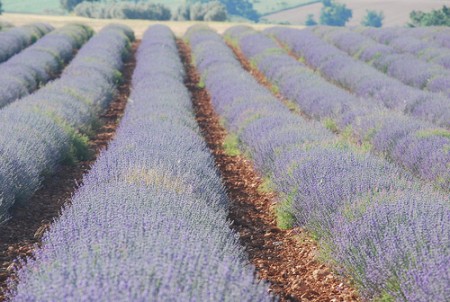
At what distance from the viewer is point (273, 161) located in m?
6.07

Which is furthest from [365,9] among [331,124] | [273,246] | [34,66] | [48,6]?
[273,246]

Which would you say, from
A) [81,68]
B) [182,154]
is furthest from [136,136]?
[81,68]

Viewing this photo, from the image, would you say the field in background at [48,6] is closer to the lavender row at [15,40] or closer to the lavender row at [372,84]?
the lavender row at [15,40]

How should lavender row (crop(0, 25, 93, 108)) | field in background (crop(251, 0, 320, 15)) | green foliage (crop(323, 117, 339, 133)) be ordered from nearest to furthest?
1. green foliage (crop(323, 117, 339, 133))
2. lavender row (crop(0, 25, 93, 108))
3. field in background (crop(251, 0, 320, 15))

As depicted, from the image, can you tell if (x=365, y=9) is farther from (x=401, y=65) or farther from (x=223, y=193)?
(x=223, y=193)

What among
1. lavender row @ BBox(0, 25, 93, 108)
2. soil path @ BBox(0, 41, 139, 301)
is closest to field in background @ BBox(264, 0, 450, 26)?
lavender row @ BBox(0, 25, 93, 108)

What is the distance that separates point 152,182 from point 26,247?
3.78 feet

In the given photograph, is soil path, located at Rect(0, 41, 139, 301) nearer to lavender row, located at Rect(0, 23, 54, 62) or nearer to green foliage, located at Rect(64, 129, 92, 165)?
green foliage, located at Rect(64, 129, 92, 165)

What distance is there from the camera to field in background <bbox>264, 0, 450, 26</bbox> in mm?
67938

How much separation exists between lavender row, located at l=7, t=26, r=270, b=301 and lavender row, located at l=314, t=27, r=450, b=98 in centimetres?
617

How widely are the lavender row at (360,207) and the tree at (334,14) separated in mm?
72827

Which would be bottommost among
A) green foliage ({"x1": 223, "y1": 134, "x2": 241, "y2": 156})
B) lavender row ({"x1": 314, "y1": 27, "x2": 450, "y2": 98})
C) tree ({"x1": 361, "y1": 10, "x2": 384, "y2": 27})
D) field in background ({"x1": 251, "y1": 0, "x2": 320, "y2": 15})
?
field in background ({"x1": 251, "y1": 0, "x2": 320, "y2": 15})

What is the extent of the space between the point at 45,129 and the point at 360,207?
387 cm

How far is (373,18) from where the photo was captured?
235ft
